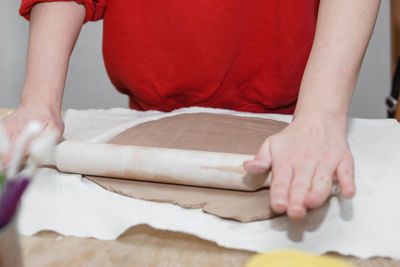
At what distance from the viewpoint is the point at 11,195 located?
32cm

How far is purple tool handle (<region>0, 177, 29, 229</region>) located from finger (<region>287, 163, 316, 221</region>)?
15.2 inches

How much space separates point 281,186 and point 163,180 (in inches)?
9.9

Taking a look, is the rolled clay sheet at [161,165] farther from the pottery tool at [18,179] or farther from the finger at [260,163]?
the pottery tool at [18,179]

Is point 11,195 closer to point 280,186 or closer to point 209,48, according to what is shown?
point 280,186

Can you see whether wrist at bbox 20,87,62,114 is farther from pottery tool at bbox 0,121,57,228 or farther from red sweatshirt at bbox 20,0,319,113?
pottery tool at bbox 0,121,57,228

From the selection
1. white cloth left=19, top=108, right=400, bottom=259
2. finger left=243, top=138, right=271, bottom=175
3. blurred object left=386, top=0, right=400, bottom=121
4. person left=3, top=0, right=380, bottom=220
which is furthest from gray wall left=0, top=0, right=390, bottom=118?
finger left=243, top=138, right=271, bottom=175

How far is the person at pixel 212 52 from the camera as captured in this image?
2.59 ft

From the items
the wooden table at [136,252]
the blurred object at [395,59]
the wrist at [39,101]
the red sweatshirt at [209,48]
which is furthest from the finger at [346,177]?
the blurred object at [395,59]

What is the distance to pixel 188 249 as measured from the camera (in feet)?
1.98

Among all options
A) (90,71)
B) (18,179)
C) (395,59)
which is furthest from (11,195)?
(90,71)

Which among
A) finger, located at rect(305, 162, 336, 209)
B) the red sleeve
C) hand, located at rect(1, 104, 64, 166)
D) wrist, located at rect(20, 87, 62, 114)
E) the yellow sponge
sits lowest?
hand, located at rect(1, 104, 64, 166)

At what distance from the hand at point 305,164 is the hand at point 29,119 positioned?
502 mm

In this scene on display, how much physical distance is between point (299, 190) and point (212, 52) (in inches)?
25.9

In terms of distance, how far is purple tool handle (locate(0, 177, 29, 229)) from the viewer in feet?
1.03
